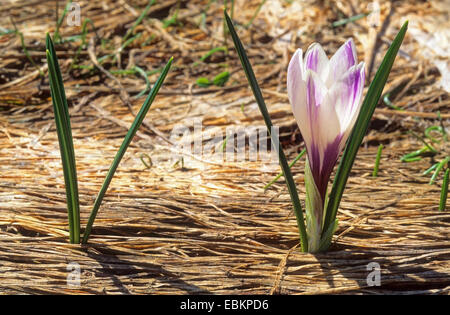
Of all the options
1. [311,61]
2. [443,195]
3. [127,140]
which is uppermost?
[311,61]

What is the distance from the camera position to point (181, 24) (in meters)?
2.87

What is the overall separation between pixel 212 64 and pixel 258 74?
0.65 feet

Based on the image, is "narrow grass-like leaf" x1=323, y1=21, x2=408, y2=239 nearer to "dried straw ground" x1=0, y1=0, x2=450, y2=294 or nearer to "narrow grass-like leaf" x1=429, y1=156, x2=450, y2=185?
"dried straw ground" x1=0, y1=0, x2=450, y2=294

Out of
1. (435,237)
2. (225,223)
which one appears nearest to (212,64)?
(225,223)

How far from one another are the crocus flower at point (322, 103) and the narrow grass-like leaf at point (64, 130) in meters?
0.47

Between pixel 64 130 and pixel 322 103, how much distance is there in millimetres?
537

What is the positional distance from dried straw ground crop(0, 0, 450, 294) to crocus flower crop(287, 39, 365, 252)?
192 millimetres

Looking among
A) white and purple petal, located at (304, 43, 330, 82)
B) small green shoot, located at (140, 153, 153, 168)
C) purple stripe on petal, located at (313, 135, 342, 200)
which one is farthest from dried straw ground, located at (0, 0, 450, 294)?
white and purple petal, located at (304, 43, 330, 82)

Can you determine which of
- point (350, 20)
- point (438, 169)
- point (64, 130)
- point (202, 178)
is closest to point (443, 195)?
point (438, 169)

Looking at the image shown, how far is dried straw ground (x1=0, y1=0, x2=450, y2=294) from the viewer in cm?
137

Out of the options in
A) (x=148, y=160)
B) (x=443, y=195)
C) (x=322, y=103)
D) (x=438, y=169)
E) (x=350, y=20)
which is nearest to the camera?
(x=322, y=103)

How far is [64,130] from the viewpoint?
1327mm

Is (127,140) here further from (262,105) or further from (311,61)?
(311,61)

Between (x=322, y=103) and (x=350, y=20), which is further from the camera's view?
(x=350, y=20)
